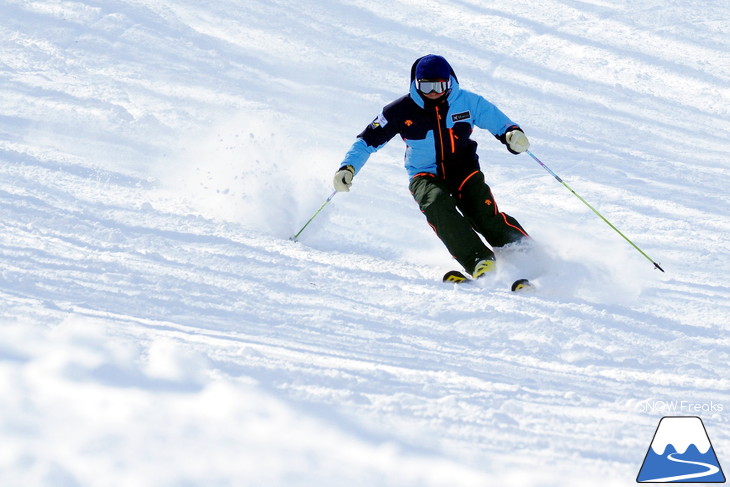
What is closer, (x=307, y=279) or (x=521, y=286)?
(x=307, y=279)

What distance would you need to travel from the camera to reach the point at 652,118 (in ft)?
32.4

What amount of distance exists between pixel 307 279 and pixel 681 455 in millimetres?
2106

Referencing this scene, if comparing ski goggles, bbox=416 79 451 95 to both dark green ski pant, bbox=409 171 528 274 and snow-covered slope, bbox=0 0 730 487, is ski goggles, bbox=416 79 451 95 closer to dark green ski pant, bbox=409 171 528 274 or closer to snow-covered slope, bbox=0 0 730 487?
dark green ski pant, bbox=409 171 528 274

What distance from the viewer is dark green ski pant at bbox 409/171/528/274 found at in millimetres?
4703

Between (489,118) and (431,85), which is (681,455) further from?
(489,118)

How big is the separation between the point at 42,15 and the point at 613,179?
22.4ft

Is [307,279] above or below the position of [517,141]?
below

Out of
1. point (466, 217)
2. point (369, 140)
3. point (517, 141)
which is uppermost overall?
point (517, 141)

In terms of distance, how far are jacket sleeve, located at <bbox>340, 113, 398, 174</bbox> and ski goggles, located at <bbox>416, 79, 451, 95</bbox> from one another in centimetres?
35

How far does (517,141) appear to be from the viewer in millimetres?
5066

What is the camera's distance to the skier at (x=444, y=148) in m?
4.89

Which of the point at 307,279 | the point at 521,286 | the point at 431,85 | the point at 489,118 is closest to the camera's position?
the point at 307,279

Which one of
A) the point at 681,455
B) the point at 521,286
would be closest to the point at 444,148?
the point at 521,286

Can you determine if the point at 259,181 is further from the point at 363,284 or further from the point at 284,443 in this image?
the point at 284,443
